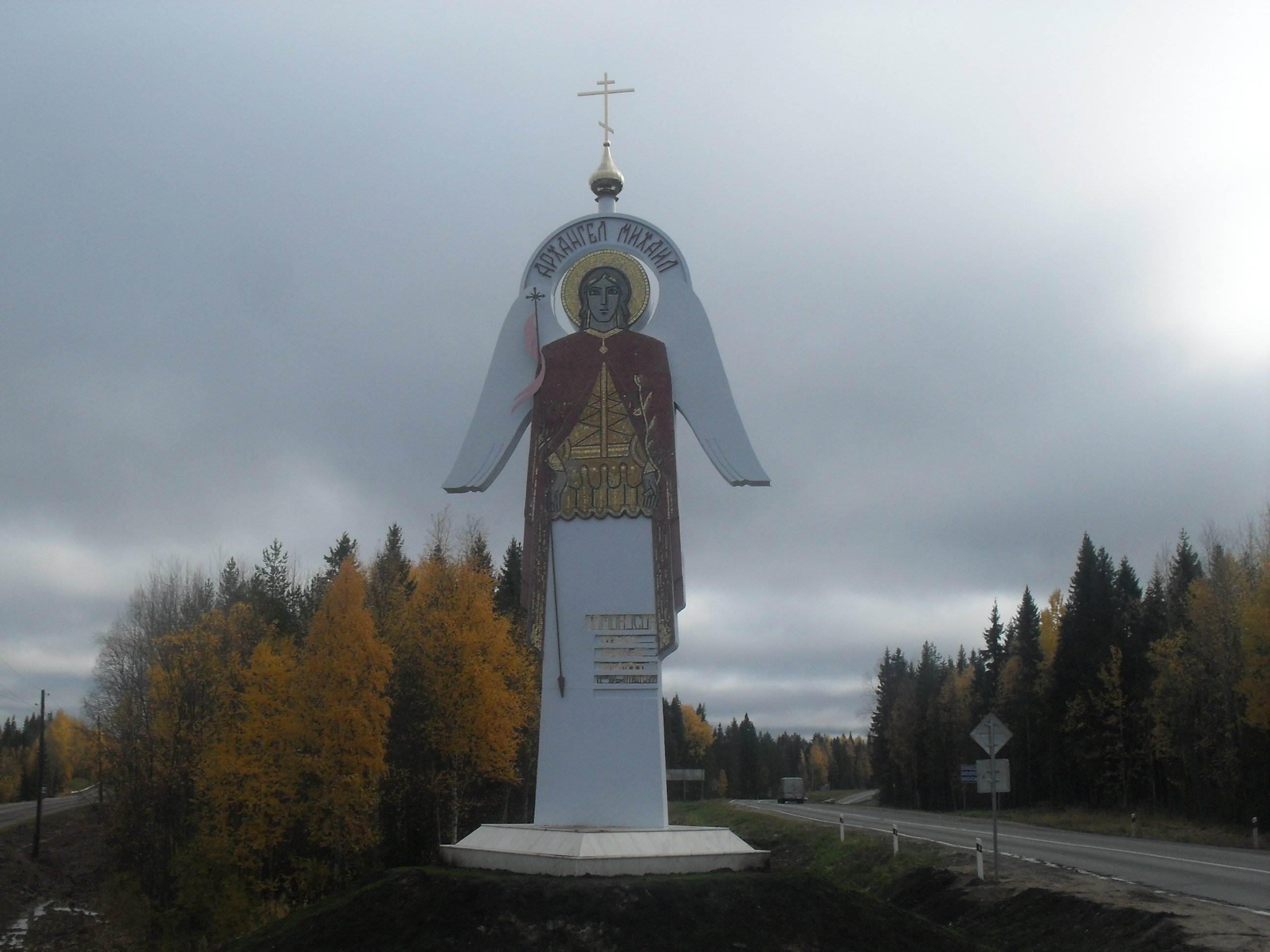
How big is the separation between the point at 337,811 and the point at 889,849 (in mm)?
11377

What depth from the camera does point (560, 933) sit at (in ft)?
30.5

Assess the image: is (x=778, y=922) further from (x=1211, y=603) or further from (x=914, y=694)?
(x=914, y=694)

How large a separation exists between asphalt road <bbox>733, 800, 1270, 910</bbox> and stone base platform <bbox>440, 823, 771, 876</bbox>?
6517mm

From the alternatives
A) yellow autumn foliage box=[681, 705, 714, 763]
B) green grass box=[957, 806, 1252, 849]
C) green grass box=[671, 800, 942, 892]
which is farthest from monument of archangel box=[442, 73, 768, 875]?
yellow autumn foliage box=[681, 705, 714, 763]

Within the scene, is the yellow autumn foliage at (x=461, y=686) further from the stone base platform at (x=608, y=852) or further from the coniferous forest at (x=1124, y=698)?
the coniferous forest at (x=1124, y=698)

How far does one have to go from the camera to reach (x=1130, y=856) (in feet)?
60.4

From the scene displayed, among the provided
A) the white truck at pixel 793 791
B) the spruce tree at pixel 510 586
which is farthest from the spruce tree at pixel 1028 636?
the spruce tree at pixel 510 586

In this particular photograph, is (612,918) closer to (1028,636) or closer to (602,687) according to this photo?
(602,687)

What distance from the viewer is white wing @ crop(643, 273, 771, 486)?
13.4 meters

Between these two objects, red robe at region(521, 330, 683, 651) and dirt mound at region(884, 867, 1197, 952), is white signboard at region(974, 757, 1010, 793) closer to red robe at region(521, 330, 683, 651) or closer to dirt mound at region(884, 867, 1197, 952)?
dirt mound at region(884, 867, 1197, 952)

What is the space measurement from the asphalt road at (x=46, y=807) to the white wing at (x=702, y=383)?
128ft

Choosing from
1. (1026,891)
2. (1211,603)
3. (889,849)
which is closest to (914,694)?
(1211,603)

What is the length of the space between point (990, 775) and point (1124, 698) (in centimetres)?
2897

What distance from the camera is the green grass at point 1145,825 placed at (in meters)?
24.0
